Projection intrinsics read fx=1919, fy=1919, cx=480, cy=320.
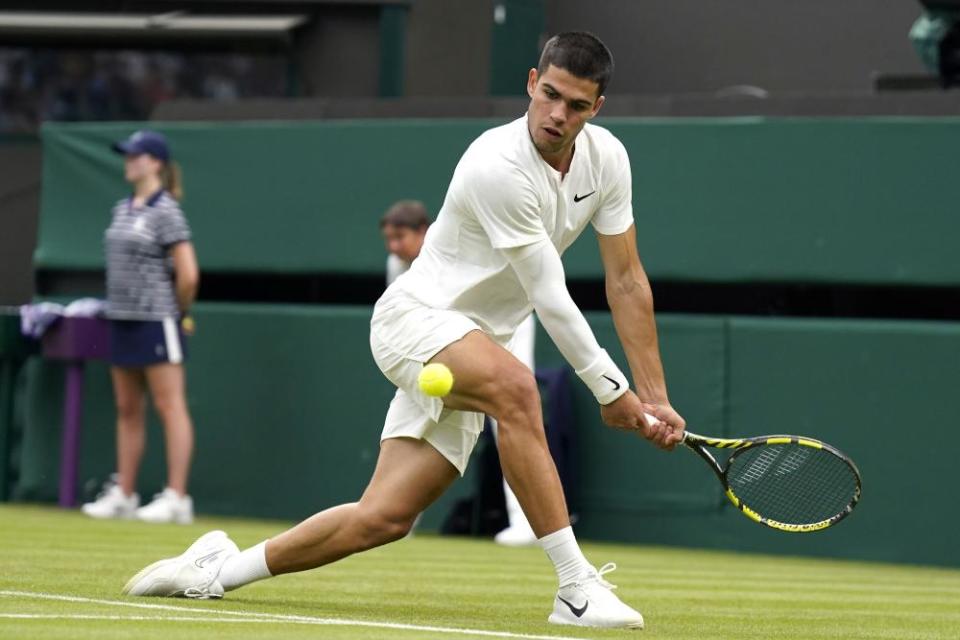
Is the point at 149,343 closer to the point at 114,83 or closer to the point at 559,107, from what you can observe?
the point at 114,83

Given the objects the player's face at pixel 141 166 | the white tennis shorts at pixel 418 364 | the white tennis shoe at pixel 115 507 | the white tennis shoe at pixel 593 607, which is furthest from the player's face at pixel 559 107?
the white tennis shoe at pixel 115 507

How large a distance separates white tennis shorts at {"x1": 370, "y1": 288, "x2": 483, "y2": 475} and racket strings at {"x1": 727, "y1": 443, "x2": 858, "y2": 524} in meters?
0.85

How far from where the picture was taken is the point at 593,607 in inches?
210

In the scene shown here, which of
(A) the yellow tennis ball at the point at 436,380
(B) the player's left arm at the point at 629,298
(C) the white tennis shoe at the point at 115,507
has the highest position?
(B) the player's left arm at the point at 629,298

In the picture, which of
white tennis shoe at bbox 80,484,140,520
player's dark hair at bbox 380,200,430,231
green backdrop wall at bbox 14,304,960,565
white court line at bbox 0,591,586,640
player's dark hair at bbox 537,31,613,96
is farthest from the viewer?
white tennis shoe at bbox 80,484,140,520

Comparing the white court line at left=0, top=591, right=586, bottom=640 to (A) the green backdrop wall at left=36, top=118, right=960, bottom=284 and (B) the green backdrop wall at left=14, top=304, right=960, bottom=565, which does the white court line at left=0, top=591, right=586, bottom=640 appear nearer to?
(B) the green backdrop wall at left=14, top=304, right=960, bottom=565

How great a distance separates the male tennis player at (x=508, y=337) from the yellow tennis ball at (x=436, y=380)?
0.07m

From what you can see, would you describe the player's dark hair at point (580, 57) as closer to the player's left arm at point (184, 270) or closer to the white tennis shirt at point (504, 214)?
the white tennis shirt at point (504, 214)

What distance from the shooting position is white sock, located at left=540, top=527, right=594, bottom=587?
5.36 metres

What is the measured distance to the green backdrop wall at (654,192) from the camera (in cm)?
1005

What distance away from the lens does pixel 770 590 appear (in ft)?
24.8

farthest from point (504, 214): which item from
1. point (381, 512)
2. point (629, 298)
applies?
point (381, 512)

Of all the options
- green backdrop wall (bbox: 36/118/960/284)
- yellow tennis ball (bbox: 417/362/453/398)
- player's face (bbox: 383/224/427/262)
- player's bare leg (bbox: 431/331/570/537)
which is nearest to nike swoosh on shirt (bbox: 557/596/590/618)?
player's bare leg (bbox: 431/331/570/537)

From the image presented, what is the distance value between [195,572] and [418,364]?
0.96 meters
